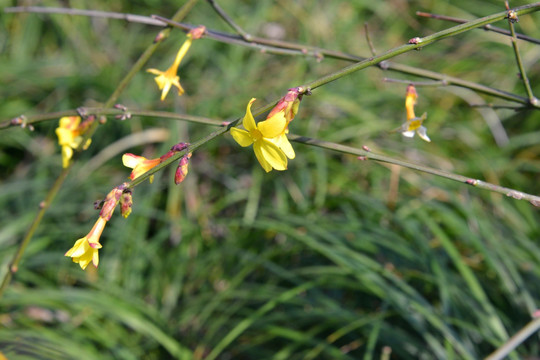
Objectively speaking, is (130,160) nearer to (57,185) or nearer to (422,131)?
(57,185)

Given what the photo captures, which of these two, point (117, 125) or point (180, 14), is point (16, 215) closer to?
point (117, 125)

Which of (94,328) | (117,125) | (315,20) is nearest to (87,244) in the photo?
(94,328)

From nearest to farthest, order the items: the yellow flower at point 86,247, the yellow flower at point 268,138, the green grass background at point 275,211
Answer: the yellow flower at point 268,138
the yellow flower at point 86,247
the green grass background at point 275,211

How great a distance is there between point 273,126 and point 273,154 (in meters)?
0.05

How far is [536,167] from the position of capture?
7.86ft

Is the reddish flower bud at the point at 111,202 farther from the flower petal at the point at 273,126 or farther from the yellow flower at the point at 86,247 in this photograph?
the flower petal at the point at 273,126

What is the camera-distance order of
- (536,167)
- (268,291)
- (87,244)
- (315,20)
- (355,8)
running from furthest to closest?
(355,8) → (315,20) → (536,167) → (268,291) → (87,244)

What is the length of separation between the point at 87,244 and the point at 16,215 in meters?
1.59

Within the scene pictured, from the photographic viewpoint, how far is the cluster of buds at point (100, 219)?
854 mm

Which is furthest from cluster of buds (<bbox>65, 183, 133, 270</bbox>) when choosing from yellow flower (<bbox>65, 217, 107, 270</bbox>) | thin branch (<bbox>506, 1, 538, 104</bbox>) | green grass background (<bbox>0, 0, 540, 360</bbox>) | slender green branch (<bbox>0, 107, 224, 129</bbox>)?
green grass background (<bbox>0, 0, 540, 360</bbox>)

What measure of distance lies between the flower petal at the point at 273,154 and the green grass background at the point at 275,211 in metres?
0.89

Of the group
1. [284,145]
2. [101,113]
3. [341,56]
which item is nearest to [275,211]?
[341,56]

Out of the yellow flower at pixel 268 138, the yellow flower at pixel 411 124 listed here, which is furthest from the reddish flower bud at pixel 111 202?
the yellow flower at pixel 411 124

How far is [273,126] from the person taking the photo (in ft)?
2.62
